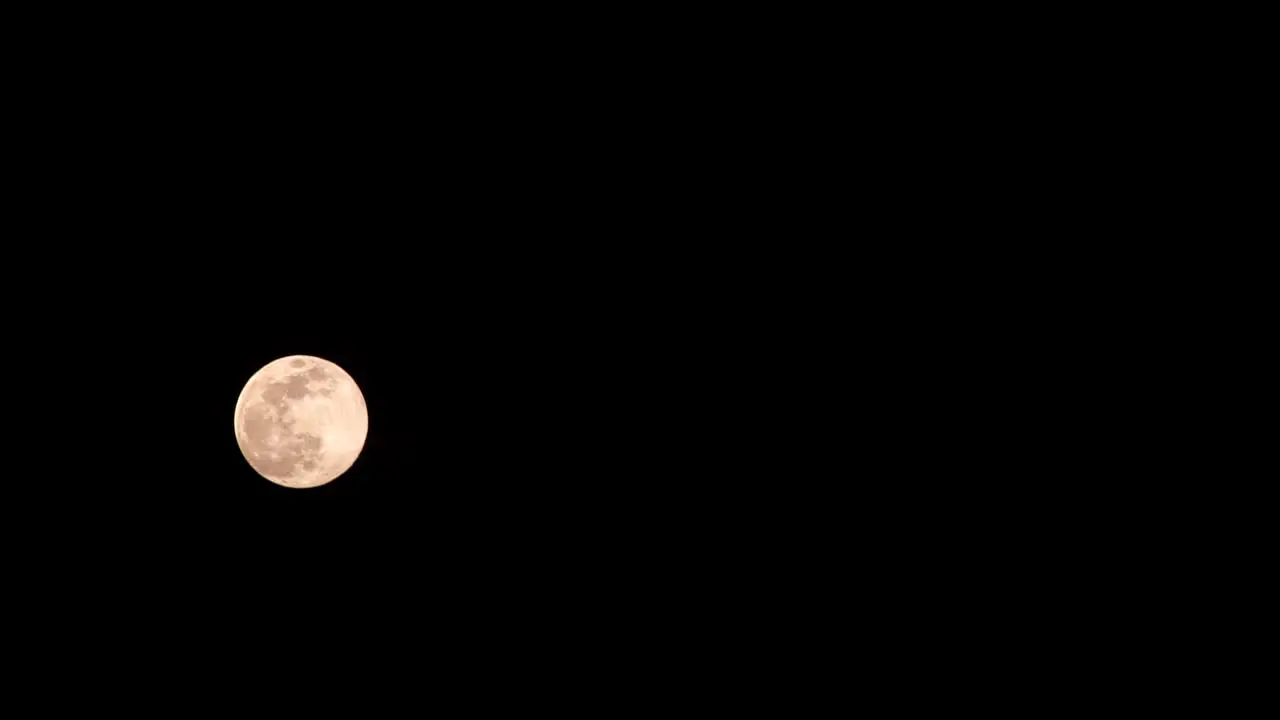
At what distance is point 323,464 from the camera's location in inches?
114

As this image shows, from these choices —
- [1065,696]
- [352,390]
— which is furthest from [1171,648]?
[352,390]

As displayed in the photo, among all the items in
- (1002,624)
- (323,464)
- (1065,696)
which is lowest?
(1065,696)

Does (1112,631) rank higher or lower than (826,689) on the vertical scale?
lower

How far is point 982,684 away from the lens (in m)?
3.71

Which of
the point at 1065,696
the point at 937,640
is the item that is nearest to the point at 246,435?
the point at 937,640

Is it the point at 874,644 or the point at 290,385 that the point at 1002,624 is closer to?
the point at 874,644

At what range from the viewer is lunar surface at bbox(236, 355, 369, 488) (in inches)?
111

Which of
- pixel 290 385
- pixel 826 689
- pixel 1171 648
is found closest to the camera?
pixel 290 385

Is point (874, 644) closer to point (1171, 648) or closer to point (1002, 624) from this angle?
point (1002, 624)

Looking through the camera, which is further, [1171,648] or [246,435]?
[1171,648]

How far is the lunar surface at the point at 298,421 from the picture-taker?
2.81m

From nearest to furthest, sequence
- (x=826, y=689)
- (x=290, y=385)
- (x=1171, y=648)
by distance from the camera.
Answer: (x=290, y=385), (x=1171, y=648), (x=826, y=689)

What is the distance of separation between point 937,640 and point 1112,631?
0.75 meters

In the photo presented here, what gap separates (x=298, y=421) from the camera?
282 cm
